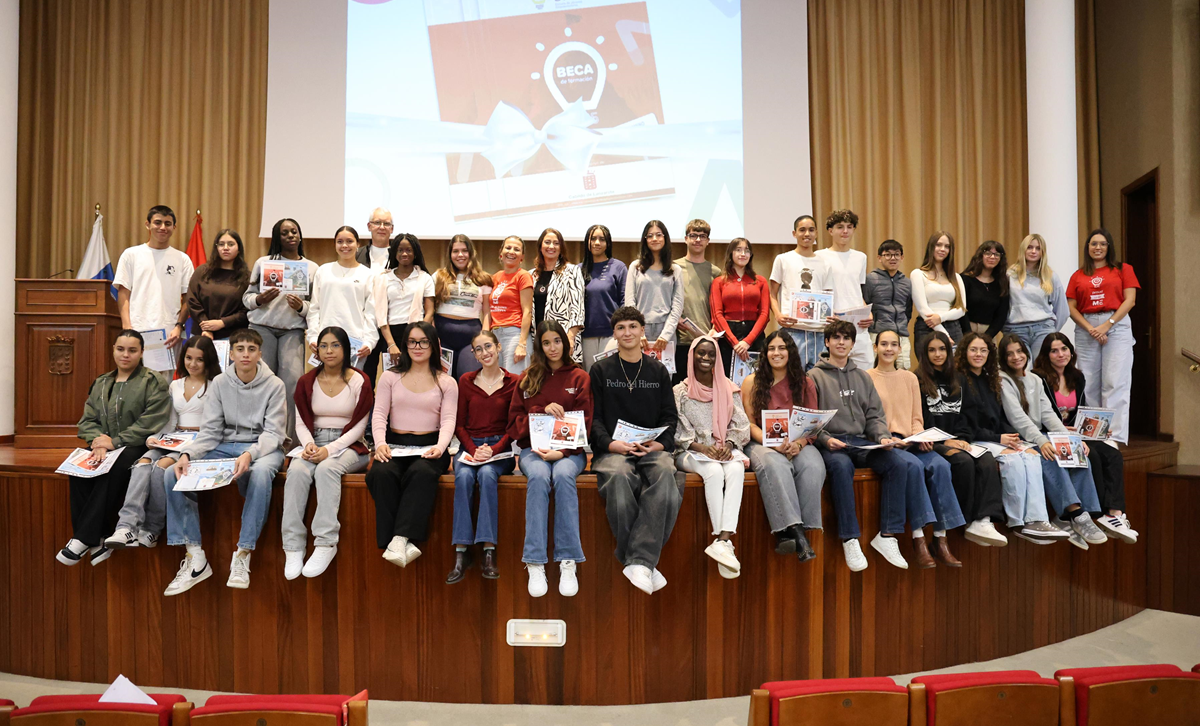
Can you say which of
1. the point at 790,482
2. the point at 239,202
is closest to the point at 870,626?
the point at 790,482

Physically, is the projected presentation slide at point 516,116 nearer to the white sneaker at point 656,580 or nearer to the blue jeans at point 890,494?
the blue jeans at point 890,494

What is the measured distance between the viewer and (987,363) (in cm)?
Result: 418

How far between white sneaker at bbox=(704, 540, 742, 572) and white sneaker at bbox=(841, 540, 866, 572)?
1.81ft

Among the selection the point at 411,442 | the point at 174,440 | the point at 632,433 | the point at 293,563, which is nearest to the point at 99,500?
the point at 174,440

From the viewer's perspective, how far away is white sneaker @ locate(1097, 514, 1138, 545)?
3.99 m

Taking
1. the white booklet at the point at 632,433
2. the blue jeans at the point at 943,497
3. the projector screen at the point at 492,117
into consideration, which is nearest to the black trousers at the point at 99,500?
the white booklet at the point at 632,433

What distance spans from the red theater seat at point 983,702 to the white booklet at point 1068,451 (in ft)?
7.44

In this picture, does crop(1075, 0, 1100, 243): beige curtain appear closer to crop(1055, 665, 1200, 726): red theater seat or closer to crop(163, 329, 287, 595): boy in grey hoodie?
crop(1055, 665, 1200, 726): red theater seat

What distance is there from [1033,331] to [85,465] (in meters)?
5.44

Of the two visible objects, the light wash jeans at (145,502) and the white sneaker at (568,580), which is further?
the light wash jeans at (145,502)

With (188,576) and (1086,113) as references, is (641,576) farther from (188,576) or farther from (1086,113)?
(1086,113)

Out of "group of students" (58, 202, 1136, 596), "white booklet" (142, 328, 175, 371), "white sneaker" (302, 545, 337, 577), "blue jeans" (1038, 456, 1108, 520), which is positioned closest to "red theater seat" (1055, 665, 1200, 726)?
"group of students" (58, 202, 1136, 596)

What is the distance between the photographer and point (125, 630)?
360 centimetres

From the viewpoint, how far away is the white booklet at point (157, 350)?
443 centimetres
